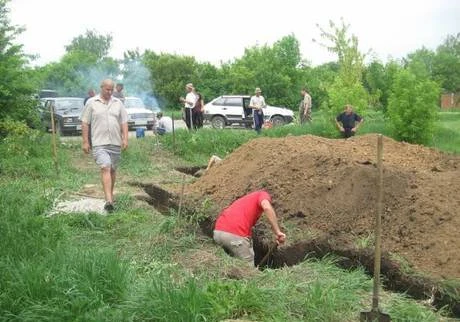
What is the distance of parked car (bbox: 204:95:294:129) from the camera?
24984 millimetres

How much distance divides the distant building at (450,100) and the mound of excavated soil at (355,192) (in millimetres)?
39208

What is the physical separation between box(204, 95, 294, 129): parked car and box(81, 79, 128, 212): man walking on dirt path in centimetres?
1716

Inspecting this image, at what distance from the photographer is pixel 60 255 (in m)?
4.84

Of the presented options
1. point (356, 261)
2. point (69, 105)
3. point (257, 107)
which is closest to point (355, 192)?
point (356, 261)

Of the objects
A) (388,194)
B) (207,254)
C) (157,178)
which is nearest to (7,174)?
(157,178)

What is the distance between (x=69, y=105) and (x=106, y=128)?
13530 millimetres

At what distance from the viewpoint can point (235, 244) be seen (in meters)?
6.20

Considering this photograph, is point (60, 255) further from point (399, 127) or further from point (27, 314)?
point (399, 127)

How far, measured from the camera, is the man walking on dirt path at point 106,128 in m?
7.74

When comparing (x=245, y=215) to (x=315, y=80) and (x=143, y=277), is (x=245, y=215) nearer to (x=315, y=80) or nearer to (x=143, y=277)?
(x=143, y=277)

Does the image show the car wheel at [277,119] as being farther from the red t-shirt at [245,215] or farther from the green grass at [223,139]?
the red t-shirt at [245,215]

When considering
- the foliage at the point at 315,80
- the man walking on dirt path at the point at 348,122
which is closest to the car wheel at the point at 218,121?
the foliage at the point at 315,80

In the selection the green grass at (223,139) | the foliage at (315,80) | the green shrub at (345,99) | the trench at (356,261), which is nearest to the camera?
the trench at (356,261)

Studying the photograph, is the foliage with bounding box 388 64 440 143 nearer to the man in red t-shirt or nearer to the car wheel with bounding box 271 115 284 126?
the car wheel with bounding box 271 115 284 126
